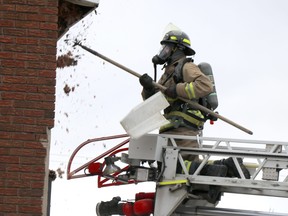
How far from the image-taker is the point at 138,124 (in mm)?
9289

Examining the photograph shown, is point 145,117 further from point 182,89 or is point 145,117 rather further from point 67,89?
point 67,89

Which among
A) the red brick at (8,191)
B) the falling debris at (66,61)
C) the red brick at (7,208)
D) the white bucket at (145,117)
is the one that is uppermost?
the falling debris at (66,61)

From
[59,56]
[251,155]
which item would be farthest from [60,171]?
[251,155]

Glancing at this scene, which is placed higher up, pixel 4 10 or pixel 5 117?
pixel 4 10

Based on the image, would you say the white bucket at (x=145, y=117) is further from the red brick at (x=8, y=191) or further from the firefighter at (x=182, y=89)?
the red brick at (x=8, y=191)

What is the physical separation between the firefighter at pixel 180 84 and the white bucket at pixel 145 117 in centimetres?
22

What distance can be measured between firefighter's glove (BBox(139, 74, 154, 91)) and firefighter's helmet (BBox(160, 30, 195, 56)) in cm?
54

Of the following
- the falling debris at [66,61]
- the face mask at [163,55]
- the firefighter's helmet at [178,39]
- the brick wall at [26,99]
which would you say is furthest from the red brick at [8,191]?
the firefighter's helmet at [178,39]

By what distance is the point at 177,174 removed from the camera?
938 cm

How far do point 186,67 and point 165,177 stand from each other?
117 cm

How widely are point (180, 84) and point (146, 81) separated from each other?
38 cm

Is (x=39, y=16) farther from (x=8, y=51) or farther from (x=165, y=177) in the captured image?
(x=165, y=177)

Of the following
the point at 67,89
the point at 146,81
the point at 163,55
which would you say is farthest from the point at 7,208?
the point at 163,55

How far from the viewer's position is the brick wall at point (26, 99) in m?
7.88
